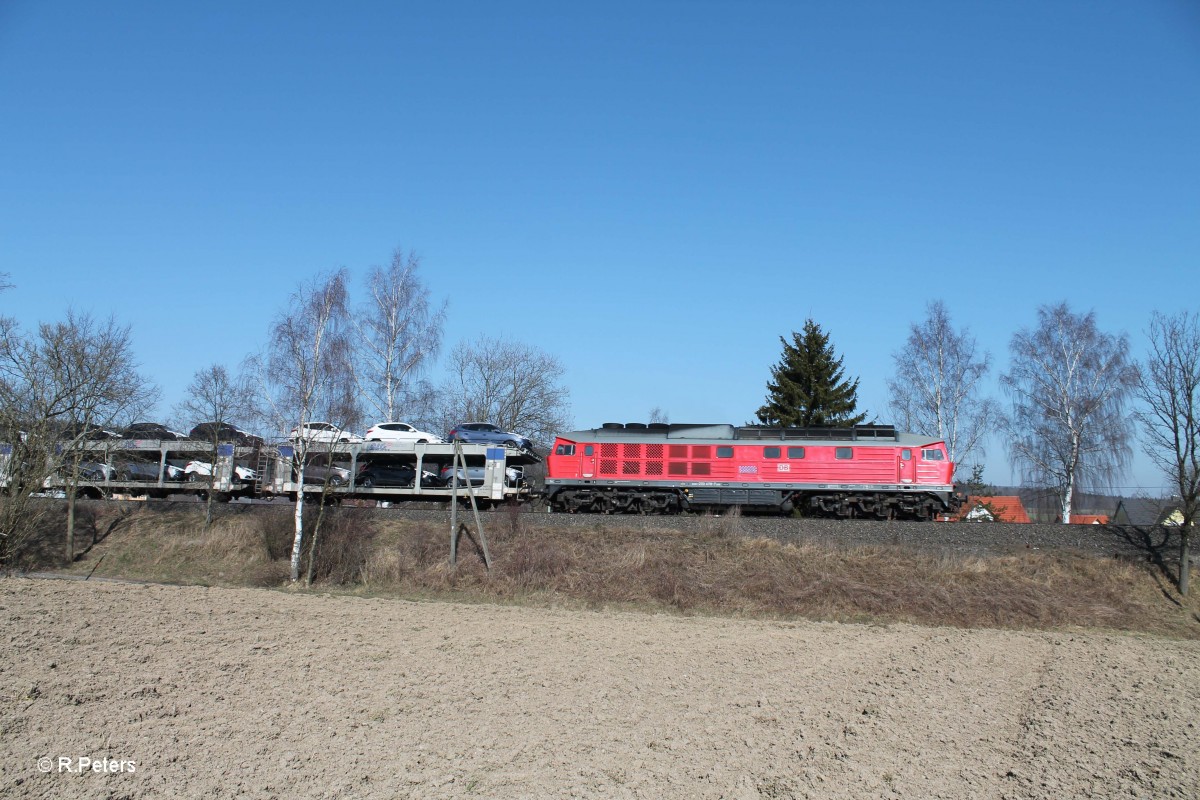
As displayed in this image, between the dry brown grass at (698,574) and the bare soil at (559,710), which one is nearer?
the bare soil at (559,710)

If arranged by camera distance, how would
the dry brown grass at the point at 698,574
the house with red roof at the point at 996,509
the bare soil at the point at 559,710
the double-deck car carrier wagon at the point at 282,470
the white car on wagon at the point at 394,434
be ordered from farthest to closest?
the house with red roof at the point at 996,509, the white car on wagon at the point at 394,434, the double-deck car carrier wagon at the point at 282,470, the dry brown grass at the point at 698,574, the bare soil at the point at 559,710

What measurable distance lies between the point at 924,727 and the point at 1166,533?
52.9 ft

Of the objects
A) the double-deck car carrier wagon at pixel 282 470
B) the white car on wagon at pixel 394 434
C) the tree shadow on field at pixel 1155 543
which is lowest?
the tree shadow on field at pixel 1155 543

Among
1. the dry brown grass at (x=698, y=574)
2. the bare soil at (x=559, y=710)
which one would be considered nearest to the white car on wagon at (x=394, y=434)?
the dry brown grass at (x=698, y=574)

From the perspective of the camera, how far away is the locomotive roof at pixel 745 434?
24906 millimetres

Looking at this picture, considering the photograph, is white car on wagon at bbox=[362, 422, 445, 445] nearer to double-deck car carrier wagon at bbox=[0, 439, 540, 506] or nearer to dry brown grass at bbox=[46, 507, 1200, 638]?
double-deck car carrier wagon at bbox=[0, 439, 540, 506]

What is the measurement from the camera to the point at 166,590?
1975 cm

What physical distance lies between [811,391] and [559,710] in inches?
1001

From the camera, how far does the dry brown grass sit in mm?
19750

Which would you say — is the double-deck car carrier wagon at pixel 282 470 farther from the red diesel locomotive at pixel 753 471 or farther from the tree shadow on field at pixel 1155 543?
the tree shadow on field at pixel 1155 543

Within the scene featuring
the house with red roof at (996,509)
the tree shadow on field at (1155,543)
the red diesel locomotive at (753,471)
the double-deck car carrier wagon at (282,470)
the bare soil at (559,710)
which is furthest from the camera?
the house with red roof at (996,509)

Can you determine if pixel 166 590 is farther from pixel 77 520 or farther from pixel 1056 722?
pixel 1056 722

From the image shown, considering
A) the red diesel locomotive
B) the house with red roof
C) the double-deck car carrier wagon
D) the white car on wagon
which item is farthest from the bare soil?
the house with red roof

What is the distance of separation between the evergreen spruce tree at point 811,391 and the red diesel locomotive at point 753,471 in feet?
26.2
